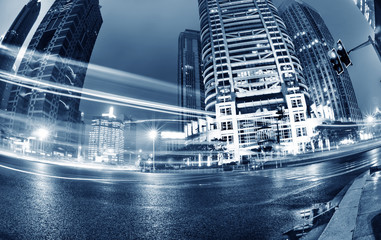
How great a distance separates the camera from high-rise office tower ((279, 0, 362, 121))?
353 ft

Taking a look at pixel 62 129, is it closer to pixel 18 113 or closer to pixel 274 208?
pixel 18 113

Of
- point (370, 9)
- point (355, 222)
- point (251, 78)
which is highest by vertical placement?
point (251, 78)

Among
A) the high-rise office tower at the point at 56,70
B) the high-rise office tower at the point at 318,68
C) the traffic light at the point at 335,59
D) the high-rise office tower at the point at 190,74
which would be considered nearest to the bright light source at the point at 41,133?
the high-rise office tower at the point at 56,70

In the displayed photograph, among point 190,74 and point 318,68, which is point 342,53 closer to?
point 318,68

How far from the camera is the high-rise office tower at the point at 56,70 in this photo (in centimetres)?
8094

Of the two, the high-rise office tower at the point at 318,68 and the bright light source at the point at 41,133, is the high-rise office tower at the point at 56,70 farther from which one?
the high-rise office tower at the point at 318,68

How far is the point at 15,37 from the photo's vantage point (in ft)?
349

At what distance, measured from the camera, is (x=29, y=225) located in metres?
3.09

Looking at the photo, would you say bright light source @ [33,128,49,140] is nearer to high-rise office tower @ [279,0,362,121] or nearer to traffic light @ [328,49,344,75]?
traffic light @ [328,49,344,75]

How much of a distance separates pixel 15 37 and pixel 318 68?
576ft

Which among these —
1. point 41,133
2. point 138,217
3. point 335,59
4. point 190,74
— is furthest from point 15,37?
point 335,59

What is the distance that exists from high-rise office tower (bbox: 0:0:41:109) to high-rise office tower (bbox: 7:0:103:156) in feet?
59.7

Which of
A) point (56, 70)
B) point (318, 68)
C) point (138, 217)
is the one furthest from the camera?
point (318, 68)

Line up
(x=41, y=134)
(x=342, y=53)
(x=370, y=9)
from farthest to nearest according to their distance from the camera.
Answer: (x=41, y=134)
(x=370, y=9)
(x=342, y=53)
